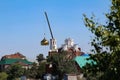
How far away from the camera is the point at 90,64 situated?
54.9ft

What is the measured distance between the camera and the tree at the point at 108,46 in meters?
15.8

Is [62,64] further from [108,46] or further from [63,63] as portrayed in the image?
[108,46]

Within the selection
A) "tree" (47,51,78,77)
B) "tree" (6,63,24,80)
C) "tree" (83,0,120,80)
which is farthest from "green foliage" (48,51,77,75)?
"tree" (83,0,120,80)

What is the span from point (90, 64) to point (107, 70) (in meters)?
1.03

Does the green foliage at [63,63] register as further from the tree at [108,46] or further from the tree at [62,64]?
the tree at [108,46]

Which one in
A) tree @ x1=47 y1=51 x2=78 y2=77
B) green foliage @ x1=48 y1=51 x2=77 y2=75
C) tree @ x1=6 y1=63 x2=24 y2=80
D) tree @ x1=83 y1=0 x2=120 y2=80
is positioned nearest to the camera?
tree @ x1=83 y1=0 x2=120 y2=80

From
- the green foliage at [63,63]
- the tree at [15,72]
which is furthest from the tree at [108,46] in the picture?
the tree at [15,72]

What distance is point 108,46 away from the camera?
16203 millimetres

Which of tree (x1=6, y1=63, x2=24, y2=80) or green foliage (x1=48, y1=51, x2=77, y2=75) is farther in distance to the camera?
tree (x1=6, y1=63, x2=24, y2=80)

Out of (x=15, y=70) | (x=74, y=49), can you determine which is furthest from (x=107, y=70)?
(x=74, y=49)

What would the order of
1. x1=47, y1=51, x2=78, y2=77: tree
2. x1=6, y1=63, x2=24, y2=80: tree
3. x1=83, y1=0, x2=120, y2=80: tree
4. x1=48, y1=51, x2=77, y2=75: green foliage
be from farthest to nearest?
x1=6, y1=63, x2=24, y2=80: tree → x1=48, y1=51, x2=77, y2=75: green foliage → x1=47, y1=51, x2=78, y2=77: tree → x1=83, y1=0, x2=120, y2=80: tree

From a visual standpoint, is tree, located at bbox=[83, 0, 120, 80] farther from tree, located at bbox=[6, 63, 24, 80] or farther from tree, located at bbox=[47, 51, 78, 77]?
tree, located at bbox=[6, 63, 24, 80]

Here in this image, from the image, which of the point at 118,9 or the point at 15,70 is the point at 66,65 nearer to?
the point at 15,70

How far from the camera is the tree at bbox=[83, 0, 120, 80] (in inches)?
621
